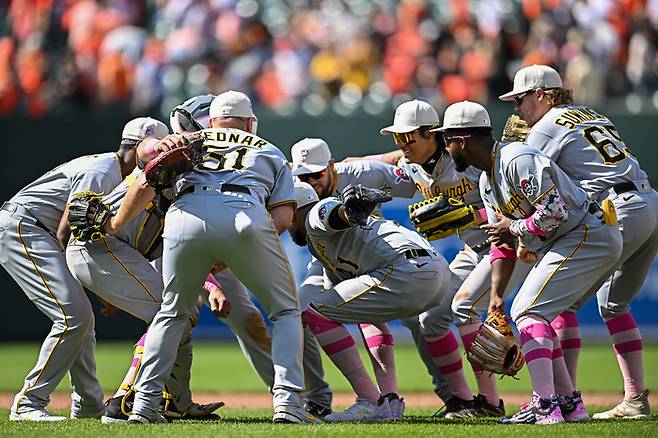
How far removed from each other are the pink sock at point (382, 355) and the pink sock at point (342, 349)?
202mm

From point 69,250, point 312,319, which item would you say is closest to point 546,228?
point 312,319

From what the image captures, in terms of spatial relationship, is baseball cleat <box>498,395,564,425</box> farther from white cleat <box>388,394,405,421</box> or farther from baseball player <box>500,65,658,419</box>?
white cleat <box>388,394,405,421</box>

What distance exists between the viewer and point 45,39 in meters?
15.9

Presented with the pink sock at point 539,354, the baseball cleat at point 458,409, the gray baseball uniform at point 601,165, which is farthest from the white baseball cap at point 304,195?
the baseball cleat at point 458,409

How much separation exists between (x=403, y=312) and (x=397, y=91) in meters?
8.03

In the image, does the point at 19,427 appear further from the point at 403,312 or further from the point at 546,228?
the point at 546,228

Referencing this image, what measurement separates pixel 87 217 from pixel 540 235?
2.60 m

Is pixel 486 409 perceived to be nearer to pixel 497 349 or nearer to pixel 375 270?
pixel 497 349

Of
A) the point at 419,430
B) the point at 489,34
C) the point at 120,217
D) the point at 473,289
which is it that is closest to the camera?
the point at 419,430

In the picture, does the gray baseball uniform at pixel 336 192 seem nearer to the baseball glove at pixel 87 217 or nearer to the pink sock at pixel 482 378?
the pink sock at pixel 482 378

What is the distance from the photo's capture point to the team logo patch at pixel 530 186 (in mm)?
6066

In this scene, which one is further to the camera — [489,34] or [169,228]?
[489,34]

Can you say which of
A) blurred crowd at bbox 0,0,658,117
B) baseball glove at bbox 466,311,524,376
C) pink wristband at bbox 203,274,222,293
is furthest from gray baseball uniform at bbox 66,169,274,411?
blurred crowd at bbox 0,0,658,117

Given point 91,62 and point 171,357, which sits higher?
point 91,62
